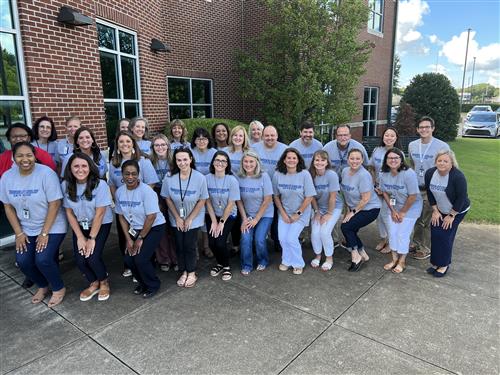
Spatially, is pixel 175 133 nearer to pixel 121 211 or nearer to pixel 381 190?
pixel 121 211

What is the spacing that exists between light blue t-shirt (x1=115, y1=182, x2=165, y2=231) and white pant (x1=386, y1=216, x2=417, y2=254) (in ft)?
9.05

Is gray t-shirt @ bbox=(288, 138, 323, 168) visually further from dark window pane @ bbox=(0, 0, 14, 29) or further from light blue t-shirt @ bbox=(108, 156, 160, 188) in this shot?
dark window pane @ bbox=(0, 0, 14, 29)

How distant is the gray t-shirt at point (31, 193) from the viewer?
3.48 meters

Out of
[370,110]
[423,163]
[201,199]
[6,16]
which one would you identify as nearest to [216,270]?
[201,199]

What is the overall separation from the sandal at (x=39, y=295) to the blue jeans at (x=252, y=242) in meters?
2.13

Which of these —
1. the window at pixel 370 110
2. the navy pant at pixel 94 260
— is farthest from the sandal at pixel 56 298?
the window at pixel 370 110

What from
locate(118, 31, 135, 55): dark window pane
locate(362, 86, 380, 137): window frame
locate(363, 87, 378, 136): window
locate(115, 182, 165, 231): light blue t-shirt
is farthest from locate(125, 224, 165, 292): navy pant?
locate(362, 86, 380, 137): window frame

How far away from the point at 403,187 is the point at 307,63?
7.14 metres

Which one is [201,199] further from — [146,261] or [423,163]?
[423,163]

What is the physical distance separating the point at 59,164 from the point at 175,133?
57.3 inches

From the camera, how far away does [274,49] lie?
1077cm

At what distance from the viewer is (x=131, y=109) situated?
26.1ft

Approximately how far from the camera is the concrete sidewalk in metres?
2.84

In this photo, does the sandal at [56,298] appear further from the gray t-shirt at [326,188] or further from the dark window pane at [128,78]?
the dark window pane at [128,78]
